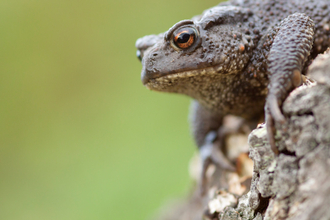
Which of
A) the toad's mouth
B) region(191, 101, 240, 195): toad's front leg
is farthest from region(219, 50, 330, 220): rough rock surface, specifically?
region(191, 101, 240, 195): toad's front leg

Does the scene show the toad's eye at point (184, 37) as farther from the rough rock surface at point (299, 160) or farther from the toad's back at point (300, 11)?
the rough rock surface at point (299, 160)

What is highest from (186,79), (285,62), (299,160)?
(186,79)

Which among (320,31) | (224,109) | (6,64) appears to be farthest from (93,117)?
(320,31)

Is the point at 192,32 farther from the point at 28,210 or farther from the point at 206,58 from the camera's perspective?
the point at 28,210

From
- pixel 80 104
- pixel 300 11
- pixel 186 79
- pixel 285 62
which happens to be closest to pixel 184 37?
pixel 186 79

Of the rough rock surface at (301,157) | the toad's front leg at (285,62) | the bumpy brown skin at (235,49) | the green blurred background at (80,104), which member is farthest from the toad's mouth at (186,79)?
the green blurred background at (80,104)

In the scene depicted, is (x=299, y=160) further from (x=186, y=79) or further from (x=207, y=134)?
(x=207, y=134)

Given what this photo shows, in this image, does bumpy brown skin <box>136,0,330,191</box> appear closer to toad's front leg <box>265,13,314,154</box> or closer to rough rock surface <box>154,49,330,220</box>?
toad's front leg <box>265,13,314,154</box>
